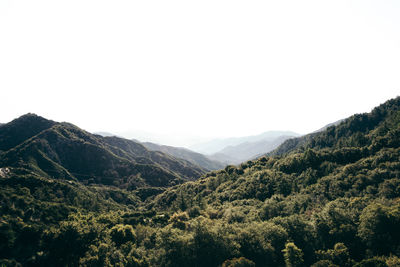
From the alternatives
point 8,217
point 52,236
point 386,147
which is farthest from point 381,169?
point 8,217

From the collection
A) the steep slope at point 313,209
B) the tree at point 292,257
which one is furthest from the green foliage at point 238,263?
the tree at point 292,257

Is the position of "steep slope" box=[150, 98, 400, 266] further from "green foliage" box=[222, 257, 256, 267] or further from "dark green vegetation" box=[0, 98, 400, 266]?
"green foliage" box=[222, 257, 256, 267]

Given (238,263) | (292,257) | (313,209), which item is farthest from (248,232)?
(313,209)

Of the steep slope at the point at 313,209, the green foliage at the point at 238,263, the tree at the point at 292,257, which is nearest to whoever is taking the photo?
the green foliage at the point at 238,263

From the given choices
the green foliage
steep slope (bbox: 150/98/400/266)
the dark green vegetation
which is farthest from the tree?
the green foliage

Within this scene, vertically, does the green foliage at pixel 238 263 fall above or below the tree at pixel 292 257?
above

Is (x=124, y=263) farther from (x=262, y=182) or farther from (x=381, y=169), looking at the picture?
(x=381, y=169)

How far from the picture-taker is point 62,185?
118 metres

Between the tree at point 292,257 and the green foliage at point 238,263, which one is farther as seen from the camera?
the tree at point 292,257

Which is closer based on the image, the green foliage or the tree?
the green foliage

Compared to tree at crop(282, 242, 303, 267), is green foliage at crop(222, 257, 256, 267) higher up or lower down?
higher up

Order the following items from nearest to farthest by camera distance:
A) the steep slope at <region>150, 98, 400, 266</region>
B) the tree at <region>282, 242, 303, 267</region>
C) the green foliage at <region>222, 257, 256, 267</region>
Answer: the green foliage at <region>222, 257, 256, 267</region> < the tree at <region>282, 242, 303, 267</region> < the steep slope at <region>150, 98, 400, 266</region>

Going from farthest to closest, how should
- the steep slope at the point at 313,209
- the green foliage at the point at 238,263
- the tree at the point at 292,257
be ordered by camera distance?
the steep slope at the point at 313,209 < the tree at the point at 292,257 < the green foliage at the point at 238,263

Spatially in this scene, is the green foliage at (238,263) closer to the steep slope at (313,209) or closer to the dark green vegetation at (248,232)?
the dark green vegetation at (248,232)
